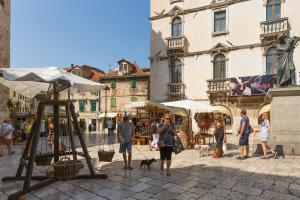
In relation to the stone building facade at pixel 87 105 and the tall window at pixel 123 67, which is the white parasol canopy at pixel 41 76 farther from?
the stone building facade at pixel 87 105

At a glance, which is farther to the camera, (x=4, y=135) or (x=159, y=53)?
(x=159, y=53)

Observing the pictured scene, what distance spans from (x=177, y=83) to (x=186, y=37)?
3.97 meters

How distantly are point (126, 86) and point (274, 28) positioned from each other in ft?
64.7

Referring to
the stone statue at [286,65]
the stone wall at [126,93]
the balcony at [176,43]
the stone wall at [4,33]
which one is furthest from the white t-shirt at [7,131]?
the stone wall at [126,93]

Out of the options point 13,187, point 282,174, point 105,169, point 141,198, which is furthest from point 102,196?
point 282,174

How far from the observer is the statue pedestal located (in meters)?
10.9

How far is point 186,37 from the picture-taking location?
2425cm

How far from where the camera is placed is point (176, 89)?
79.7 feet

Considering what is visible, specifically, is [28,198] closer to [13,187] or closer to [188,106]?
[13,187]

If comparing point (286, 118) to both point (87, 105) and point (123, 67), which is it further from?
point (87, 105)

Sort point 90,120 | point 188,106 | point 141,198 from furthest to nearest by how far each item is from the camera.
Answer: point 90,120 → point 188,106 → point 141,198

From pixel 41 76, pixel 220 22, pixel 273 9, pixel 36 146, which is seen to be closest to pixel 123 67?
pixel 220 22

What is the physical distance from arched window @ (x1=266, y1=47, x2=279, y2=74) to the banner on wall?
667 mm

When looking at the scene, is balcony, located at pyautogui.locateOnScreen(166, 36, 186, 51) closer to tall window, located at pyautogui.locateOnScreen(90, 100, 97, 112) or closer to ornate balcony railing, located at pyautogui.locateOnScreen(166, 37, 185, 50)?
ornate balcony railing, located at pyautogui.locateOnScreen(166, 37, 185, 50)
